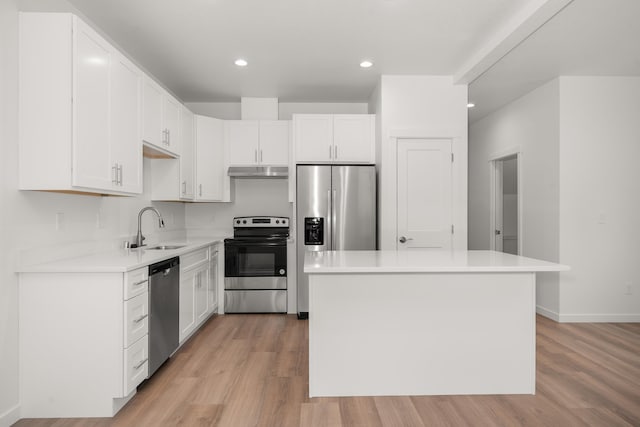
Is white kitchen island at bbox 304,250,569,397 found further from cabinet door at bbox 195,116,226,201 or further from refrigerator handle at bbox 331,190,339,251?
cabinet door at bbox 195,116,226,201

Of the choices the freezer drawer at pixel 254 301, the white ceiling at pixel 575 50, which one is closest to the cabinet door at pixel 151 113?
the freezer drawer at pixel 254 301

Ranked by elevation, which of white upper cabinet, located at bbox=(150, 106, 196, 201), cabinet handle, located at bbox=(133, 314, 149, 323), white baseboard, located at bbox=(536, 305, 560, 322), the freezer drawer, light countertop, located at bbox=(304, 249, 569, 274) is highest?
white upper cabinet, located at bbox=(150, 106, 196, 201)

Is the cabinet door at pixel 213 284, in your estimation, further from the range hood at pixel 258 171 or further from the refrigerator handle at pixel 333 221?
the refrigerator handle at pixel 333 221

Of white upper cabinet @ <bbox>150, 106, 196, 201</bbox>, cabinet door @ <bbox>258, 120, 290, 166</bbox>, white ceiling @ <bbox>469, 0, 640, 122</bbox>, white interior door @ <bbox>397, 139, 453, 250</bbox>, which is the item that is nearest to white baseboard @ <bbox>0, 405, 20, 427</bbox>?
white upper cabinet @ <bbox>150, 106, 196, 201</bbox>

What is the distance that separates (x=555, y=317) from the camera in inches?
157

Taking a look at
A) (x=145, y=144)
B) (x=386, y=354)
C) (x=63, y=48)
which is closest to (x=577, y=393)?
(x=386, y=354)

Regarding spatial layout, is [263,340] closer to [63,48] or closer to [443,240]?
[443,240]

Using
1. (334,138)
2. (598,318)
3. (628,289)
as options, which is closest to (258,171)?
(334,138)

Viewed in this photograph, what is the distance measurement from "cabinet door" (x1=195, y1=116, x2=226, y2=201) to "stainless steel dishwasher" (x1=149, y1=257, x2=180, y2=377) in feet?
4.63

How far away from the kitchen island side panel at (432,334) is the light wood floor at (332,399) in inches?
4.1

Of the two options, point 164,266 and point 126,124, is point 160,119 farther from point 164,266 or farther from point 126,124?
point 164,266

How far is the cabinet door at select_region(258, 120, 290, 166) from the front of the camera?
4430 millimetres

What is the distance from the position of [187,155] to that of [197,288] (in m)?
1.44

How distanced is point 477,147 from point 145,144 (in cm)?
491
